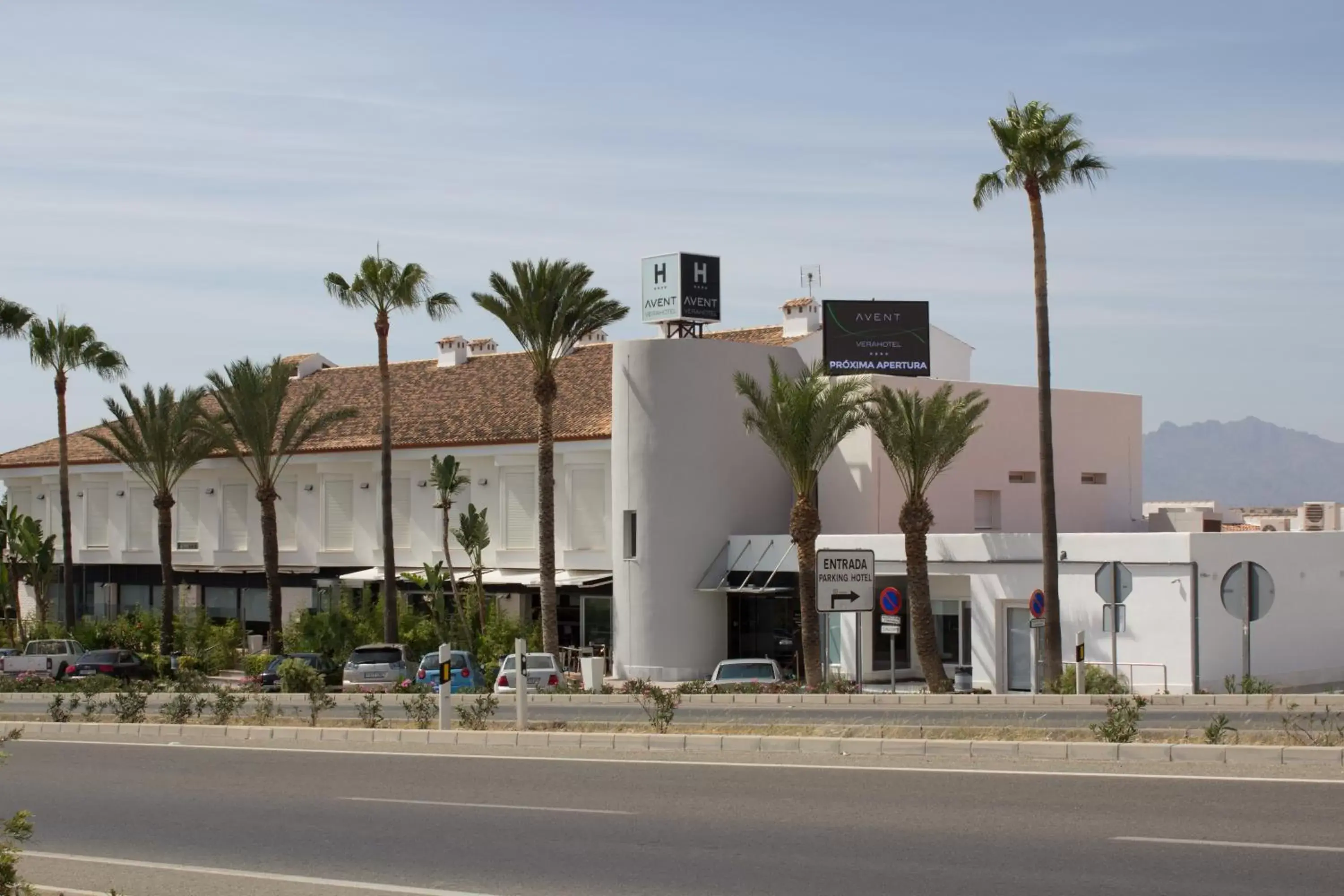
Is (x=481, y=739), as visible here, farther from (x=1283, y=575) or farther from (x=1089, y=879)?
(x=1283, y=575)

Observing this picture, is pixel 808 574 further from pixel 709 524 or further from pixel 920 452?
pixel 709 524

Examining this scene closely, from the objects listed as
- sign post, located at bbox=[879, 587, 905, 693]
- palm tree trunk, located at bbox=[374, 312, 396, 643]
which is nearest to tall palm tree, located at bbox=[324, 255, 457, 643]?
palm tree trunk, located at bbox=[374, 312, 396, 643]

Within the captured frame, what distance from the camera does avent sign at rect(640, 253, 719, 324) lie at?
46.9 meters

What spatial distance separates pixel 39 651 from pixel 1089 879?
1845 inches

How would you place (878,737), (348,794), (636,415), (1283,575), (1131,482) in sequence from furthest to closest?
(1131,482) → (636,415) → (1283,575) → (878,737) → (348,794)

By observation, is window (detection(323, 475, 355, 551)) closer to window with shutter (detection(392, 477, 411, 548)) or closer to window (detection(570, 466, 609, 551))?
window with shutter (detection(392, 477, 411, 548))

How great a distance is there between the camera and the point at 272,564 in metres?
53.2

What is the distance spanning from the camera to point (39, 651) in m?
51.5

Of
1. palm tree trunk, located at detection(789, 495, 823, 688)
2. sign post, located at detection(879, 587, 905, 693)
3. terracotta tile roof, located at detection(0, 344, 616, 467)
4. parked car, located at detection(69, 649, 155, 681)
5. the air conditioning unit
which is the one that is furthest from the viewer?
the air conditioning unit

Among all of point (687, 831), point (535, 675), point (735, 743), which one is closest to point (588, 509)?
point (535, 675)

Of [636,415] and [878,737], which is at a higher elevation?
[636,415]

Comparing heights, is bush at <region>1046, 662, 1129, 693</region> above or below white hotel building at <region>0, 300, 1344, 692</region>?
below

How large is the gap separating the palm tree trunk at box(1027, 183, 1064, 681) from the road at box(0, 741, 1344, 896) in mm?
18464

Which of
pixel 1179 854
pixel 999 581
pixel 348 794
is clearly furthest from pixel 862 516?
pixel 1179 854
